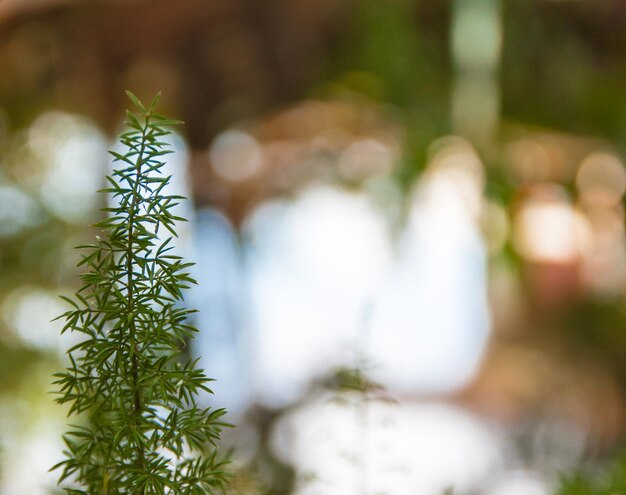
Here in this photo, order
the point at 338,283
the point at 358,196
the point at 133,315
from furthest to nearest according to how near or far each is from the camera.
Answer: the point at 338,283
the point at 358,196
the point at 133,315

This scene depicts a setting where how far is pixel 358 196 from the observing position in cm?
87

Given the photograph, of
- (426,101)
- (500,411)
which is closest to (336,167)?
(426,101)

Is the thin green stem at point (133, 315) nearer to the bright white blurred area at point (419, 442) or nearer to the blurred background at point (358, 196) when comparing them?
the bright white blurred area at point (419, 442)

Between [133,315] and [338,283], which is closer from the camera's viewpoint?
[133,315]

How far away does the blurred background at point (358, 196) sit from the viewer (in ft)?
2.24

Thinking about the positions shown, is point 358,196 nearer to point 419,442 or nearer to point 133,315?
point 419,442

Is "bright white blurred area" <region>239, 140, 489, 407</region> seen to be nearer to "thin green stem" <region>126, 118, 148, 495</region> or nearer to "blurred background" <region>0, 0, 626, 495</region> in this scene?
"blurred background" <region>0, 0, 626, 495</region>

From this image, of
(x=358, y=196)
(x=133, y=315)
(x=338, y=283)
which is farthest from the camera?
(x=338, y=283)

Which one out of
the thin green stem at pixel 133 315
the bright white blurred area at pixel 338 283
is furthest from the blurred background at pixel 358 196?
the thin green stem at pixel 133 315

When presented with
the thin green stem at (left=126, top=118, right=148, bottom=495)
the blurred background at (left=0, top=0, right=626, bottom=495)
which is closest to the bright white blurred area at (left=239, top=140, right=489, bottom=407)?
the blurred background at (left=0, top=0, right=626, bottom=495)

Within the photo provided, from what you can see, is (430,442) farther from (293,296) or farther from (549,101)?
(549,101)

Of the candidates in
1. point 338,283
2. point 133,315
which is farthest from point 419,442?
point 133,315

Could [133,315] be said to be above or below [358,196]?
below

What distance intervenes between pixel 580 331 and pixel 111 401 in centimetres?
96
